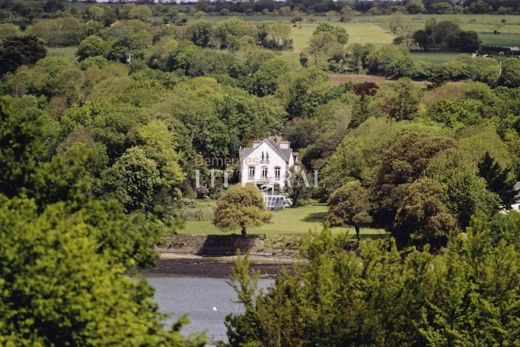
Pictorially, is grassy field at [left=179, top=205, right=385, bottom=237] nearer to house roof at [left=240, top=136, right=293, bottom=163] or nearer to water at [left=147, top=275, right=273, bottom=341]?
water at [left=147, top=275, right=273, bottom=341]

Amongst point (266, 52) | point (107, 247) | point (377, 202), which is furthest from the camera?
point (266, 52)

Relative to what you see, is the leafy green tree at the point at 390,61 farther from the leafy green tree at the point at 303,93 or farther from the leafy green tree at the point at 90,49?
the leafy green tree at the point at 90,49

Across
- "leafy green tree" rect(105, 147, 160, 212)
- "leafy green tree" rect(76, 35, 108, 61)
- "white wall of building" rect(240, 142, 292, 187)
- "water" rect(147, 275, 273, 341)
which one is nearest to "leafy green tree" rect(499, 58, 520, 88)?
"white wall of building" rect(240, 142, 292, 187)

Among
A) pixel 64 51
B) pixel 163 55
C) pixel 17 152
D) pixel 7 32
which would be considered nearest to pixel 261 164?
pixel 163 55

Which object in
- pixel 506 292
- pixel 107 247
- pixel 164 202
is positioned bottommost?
pixel 164 202

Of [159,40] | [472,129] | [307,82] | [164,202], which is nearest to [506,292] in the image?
[164,202]

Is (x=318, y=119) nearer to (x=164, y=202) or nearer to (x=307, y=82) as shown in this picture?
(x=307, y=82)

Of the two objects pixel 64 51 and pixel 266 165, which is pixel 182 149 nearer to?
pixel 266 165
